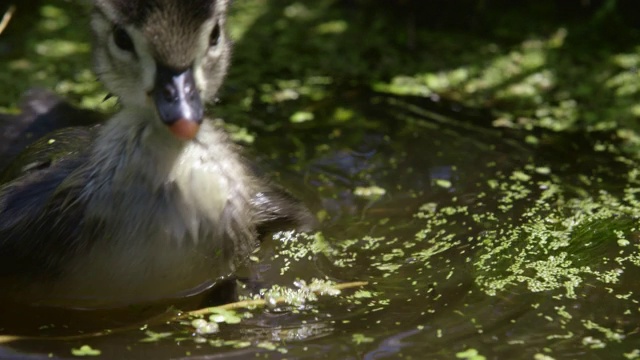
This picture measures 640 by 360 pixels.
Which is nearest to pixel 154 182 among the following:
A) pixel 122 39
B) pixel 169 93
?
pixel 169 93

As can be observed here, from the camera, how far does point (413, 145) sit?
468cm

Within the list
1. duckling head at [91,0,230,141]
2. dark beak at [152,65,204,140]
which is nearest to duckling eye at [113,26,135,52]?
duckling head at [91,0,230,141]

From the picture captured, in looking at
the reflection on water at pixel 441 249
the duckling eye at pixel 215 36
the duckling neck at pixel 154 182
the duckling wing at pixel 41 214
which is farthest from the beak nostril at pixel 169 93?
the reflection on water at pixel 441 249

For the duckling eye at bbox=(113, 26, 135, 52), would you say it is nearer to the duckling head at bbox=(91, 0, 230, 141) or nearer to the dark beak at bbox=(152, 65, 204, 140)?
the duckling head at bbox=(91, 0, 230, 141)

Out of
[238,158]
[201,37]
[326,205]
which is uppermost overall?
[201,37]

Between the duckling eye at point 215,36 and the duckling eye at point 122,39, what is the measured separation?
0.88 feet

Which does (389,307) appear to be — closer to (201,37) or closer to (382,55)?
(201,37)

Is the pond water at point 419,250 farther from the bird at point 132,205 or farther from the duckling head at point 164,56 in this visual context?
the duckling head at point 164,56

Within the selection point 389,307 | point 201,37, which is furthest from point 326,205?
point 201,37

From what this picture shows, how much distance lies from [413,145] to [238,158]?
4.38ft

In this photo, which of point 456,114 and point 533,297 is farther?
point 456,114

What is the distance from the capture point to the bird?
3.15m

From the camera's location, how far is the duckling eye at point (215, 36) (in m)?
3.22

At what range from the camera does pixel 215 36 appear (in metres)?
3.27
